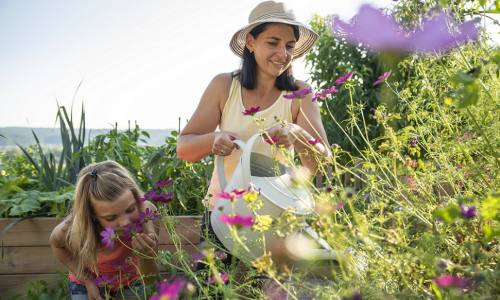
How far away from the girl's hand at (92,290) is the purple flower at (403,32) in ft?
3.96

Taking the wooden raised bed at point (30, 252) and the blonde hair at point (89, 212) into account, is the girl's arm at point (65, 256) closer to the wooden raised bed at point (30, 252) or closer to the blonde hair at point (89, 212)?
the blonde hair at point (89, 212)

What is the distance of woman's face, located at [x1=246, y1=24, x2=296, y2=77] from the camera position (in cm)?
173

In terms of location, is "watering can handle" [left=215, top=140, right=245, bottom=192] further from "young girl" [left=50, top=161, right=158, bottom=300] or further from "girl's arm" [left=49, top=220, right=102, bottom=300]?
"girl's arm" [left=49, top=220, right=102, bottom=300]

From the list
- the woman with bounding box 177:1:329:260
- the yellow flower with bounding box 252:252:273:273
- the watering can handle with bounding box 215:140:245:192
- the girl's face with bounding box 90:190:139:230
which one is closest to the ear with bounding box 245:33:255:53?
the woman with bounding box 177:1:329:260

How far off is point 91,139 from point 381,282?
265cm

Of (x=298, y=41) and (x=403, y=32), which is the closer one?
(x=403, y=32)

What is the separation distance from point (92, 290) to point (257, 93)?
2.87ft

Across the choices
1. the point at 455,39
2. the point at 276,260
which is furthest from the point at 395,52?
the point at 276,260

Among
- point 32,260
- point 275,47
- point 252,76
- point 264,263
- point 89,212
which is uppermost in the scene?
point 275,47

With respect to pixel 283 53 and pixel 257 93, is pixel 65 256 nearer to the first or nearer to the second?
pixel 257 93

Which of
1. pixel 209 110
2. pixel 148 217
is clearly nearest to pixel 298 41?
pixel 209 110

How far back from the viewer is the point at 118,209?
1.82 m

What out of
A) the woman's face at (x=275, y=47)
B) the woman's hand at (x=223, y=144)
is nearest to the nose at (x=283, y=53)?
A: the woman's face at (x=275, y=47)

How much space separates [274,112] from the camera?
1854mm
